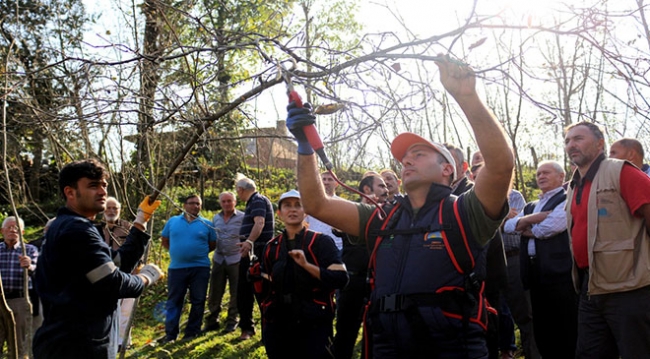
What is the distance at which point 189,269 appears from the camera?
8.52 meters

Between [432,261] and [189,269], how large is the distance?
6.19 m

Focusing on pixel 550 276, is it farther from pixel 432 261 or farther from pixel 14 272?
pixel 14 272

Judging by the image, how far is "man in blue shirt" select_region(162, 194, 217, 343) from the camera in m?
8.30

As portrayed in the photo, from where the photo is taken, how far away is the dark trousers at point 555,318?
525cm

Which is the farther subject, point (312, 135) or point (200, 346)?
point (200, 346)

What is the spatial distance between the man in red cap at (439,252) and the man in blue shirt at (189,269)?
5.55 metres

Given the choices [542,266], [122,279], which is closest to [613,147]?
[542,266]

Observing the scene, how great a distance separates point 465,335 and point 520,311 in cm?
336

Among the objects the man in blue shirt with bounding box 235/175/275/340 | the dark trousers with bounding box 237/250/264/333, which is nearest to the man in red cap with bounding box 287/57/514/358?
the man in blue shirt with bounding box 235/175/275/340

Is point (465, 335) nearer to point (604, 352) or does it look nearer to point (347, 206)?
point (347, 206)

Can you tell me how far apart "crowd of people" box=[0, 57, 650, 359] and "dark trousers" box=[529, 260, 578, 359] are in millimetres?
12

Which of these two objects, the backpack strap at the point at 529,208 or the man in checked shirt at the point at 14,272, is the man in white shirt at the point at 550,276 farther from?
the man in checked shirt at the point at 14,272

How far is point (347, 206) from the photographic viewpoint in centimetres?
334

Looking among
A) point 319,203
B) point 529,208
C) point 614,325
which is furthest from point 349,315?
point 319,203
